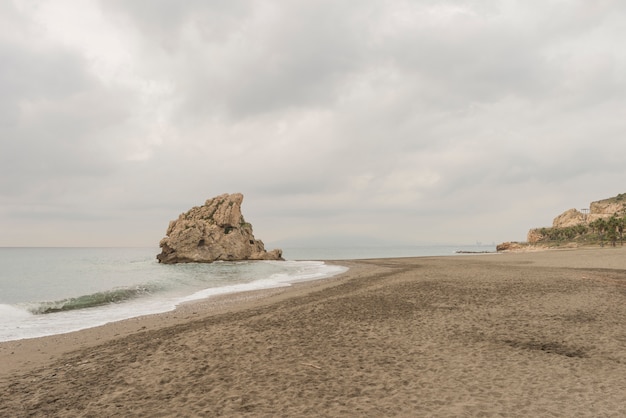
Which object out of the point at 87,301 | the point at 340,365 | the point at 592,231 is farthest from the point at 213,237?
the point at 592,231

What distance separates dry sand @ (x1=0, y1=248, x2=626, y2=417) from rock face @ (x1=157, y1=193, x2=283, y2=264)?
83.1 meters

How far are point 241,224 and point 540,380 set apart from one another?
109m

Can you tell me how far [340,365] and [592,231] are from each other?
187 meters

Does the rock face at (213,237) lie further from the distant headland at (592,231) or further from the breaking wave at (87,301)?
the distant headland at (592,231)

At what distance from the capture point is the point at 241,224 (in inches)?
4469

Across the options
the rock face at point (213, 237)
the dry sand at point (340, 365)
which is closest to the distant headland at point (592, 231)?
the rock face at point (213, 237)

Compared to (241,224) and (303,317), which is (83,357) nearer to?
(303,317)

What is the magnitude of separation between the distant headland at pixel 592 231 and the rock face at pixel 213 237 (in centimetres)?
11521

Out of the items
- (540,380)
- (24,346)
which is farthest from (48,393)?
(540,380)

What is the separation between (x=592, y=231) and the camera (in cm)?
15175

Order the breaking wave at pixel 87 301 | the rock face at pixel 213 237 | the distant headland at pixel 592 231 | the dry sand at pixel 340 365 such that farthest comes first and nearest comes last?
the distant headland at pixel 592 231 < the rock face at pixel 213 237 < the breaking wave at pixel 87 301 < the dry sand at pixel 340 365

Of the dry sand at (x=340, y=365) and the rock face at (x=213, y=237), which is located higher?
the rock face at (x=213, y=237)

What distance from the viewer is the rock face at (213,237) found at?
318 ft

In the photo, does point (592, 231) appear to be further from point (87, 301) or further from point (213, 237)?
point (87, 301)
